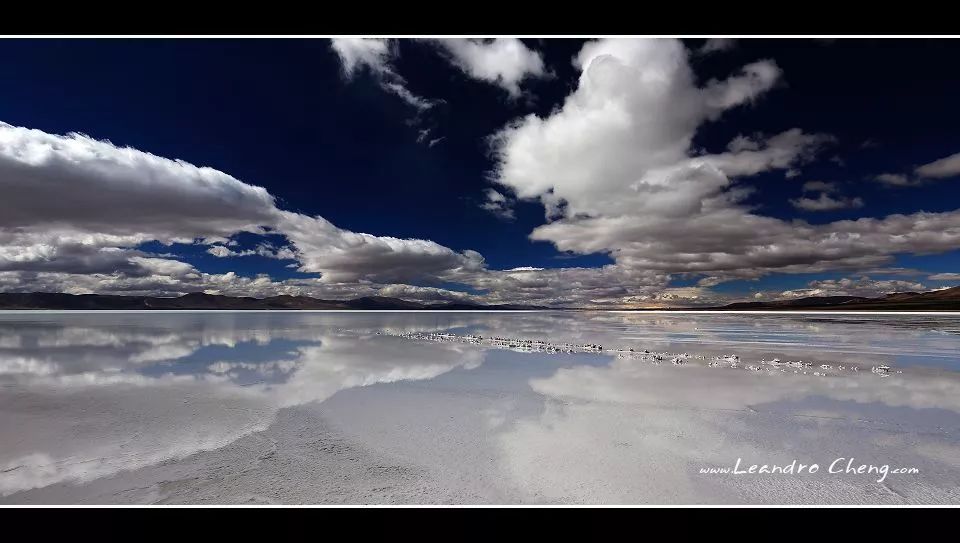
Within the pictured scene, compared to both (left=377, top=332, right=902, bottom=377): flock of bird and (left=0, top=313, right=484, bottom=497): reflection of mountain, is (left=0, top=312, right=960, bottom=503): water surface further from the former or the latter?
(left=377, top=332, right=902, bottom=377): flock of bird

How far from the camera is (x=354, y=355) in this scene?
19172 mm

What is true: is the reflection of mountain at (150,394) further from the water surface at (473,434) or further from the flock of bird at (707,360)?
the flock of bird at (707,360)

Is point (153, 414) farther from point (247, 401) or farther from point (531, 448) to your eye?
point (531, 448)

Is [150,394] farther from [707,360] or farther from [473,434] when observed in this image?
[707,360]

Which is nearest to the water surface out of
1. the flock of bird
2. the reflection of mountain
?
A: the reflection of mountain

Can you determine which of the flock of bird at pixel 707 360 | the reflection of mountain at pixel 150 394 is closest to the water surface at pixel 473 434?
the reflection of mountain at pixel 150 394

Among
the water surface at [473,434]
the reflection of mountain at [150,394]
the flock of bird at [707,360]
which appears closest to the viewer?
the water surface at [473,434]

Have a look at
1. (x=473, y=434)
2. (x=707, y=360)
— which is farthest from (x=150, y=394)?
(x=707, y=360)

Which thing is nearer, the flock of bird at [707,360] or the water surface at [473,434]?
the water surface at [473,434]

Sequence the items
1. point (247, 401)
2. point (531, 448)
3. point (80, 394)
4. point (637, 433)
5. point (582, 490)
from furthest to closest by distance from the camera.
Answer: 1. point (80, 394)
2. point (247, 401)
3. point (637, 433)
4. point (531, 448)
5. point (582, 490)
